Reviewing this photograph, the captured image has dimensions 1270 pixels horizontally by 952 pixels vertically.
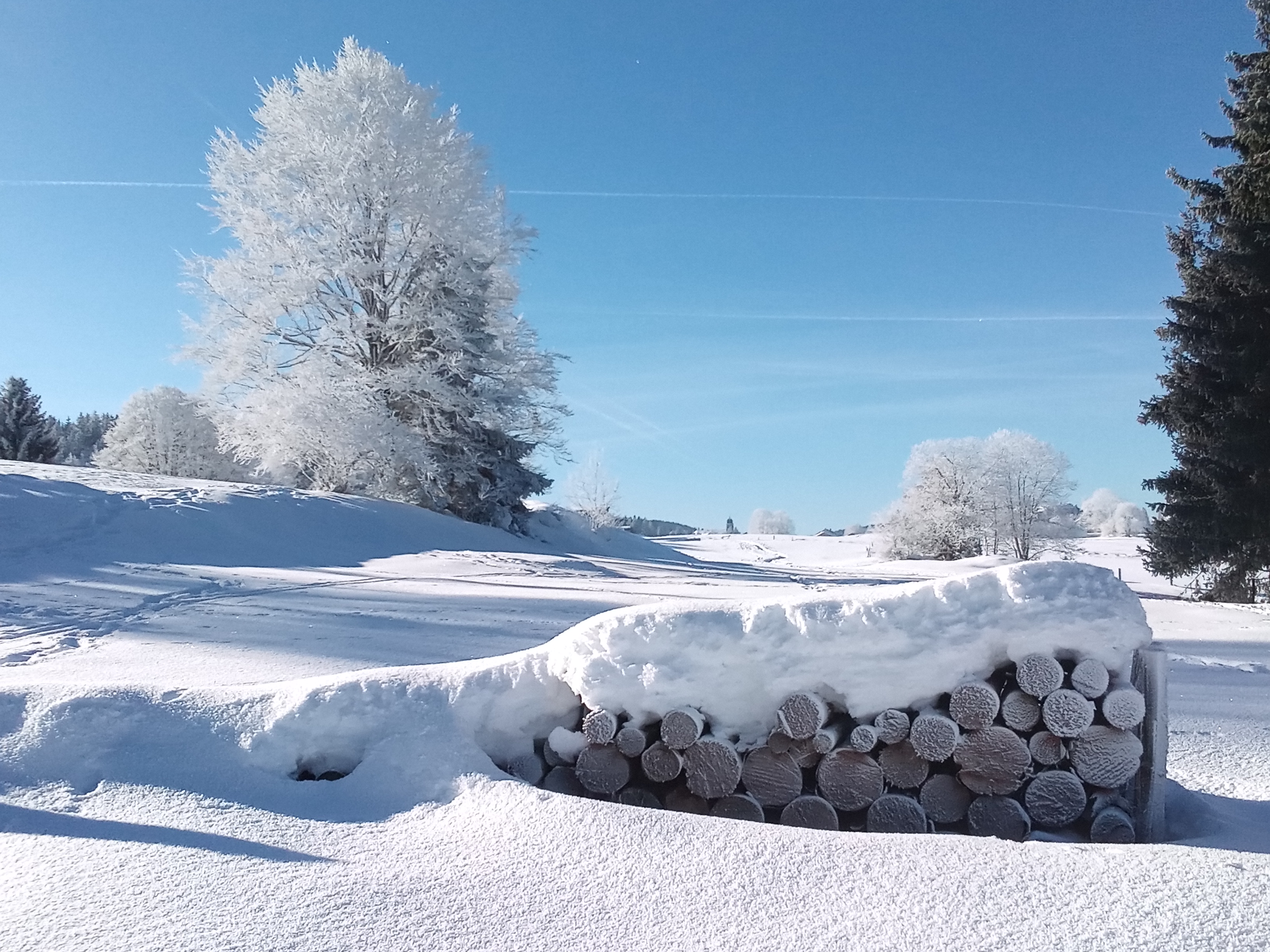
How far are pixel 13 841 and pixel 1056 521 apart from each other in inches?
1627

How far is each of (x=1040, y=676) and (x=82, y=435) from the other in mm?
76482

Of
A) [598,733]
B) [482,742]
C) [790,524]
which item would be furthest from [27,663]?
[790,524]

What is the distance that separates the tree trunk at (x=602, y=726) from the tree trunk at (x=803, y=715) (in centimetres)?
67

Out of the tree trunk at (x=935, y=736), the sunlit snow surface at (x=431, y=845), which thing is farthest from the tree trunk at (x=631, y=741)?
the tree trunk at (x=935, y=736)

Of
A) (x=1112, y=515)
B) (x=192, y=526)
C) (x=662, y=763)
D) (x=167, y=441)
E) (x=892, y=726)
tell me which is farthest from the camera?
(x=1112, y=515)

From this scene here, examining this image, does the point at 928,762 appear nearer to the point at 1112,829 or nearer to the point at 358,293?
the point at 1112,829

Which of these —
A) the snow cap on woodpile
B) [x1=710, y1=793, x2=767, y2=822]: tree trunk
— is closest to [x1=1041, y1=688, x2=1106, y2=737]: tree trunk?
the snow cap on woodpile

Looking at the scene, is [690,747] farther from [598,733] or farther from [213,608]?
[213,608]

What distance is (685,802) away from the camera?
331cm

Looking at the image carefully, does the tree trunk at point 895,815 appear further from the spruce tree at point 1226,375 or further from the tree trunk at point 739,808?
the spruce tree at point 1226,375

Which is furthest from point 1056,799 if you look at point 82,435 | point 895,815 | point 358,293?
point 82,435

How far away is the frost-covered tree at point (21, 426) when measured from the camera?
114 feet

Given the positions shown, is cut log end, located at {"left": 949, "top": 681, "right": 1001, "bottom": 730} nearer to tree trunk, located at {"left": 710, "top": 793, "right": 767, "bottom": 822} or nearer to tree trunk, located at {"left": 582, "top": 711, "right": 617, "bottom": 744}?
tree trunk, located at {"left": 710, "top": 793, "right": 767, "bottom": 822}

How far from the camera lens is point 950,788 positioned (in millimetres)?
3199
